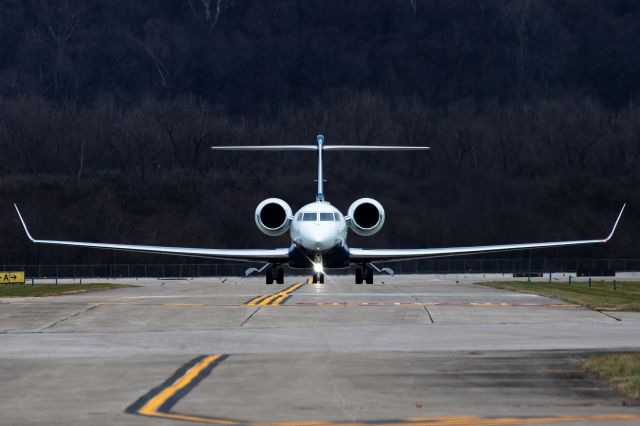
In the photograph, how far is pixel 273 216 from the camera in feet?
157

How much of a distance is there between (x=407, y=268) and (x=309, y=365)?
73.1m

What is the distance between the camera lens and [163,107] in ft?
437

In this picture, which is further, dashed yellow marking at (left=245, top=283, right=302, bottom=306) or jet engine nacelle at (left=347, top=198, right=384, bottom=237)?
jet engine nacelle at (left=347, top=198, right=384, bottom=237)

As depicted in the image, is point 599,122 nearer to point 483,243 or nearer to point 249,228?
point 483,243

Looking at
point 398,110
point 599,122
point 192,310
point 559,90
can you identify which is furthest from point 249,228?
point 192,310

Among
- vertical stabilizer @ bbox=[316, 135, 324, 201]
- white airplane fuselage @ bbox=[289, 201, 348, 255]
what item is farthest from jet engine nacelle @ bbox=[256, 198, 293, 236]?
vertical stabilizer @ bbox=[316, 135, 324, 201]

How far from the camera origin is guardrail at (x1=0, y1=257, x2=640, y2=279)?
92.5 metres

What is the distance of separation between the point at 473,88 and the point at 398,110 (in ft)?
72.5

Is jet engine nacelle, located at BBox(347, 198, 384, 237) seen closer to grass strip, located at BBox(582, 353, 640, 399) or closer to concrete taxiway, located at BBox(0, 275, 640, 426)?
concrete taxiway, located at BBox(0, 275, 640, 426)

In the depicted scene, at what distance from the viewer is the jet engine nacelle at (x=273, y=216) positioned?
47719 mm

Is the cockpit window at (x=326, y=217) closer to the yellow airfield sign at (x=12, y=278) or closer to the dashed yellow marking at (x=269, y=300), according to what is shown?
the dashed yellow marking at (x=269, y=300)

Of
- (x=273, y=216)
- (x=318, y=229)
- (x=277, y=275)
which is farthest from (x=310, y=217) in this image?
(x=277, y=275)

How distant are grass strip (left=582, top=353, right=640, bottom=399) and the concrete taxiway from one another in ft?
0.77

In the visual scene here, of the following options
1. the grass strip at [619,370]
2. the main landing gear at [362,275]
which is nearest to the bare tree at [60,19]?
the main landing gear at [362,275]
